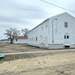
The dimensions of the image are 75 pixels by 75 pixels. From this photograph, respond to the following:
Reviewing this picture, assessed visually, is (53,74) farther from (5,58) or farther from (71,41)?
(71,41)

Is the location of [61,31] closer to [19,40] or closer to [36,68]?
[36,68]

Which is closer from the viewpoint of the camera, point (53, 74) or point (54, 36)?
point (53, 74)

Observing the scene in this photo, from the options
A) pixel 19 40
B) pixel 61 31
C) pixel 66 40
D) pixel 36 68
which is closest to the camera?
pixel 36 68

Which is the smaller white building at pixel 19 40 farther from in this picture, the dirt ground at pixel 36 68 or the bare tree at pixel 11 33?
the dirt ground at pixel 36 68

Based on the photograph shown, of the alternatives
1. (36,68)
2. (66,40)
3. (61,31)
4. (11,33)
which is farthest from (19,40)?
(36,68)

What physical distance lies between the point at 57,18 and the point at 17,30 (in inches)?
2778

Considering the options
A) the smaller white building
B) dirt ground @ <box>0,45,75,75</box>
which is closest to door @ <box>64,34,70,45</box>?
dirt ground @ <box>0,45,75,75</box>

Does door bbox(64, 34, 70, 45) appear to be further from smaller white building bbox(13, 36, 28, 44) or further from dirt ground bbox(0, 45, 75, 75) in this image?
smaller white building bbox(13, 36, 28, 44)

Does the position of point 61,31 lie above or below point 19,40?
above

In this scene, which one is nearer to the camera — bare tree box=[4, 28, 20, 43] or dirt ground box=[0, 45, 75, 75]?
dirt ground box=[0, 45, 75, 75]

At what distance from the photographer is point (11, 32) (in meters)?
94.1

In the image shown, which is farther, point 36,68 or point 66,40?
point 66,40

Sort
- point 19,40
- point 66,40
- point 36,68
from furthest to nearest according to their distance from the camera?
point 19,40 < point 66,40 < point 36,68

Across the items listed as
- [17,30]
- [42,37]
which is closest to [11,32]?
[17,30]
